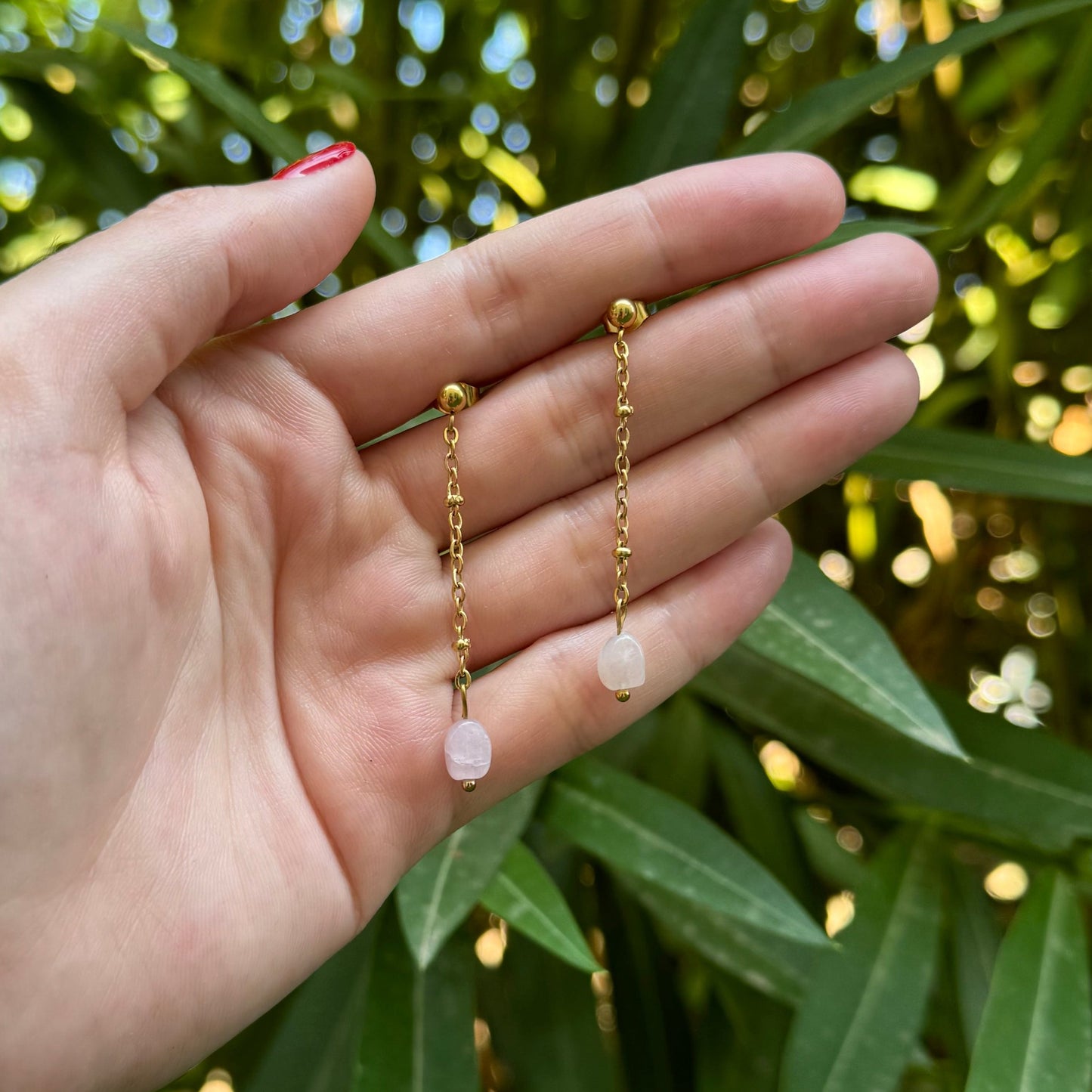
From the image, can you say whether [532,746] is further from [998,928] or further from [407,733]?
[998,928]

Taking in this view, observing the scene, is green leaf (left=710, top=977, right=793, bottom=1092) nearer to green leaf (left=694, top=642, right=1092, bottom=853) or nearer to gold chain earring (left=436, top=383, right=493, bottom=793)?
green leaf (left=694, top=642, right=1092, bottom=853)

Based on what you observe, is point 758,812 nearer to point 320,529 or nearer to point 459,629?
point 459,629

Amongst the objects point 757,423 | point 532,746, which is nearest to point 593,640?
point 532,746

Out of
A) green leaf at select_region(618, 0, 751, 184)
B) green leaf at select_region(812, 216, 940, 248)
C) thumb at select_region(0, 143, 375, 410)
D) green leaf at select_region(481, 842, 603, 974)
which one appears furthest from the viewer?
green leaf at select_region(618, 0, 751, 184)

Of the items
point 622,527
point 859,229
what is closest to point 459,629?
point 622,527

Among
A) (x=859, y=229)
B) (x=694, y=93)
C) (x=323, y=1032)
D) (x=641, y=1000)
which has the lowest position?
(x=641, y=1000)

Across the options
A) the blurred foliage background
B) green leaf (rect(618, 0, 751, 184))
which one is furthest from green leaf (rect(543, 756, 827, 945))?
green leaf (rect(618, 0, 751, 184))
